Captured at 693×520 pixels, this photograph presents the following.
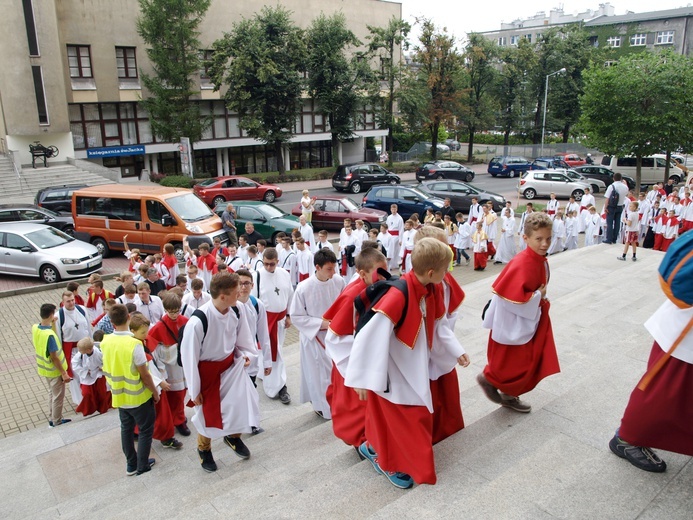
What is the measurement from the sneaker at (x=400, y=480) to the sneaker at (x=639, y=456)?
149 centimetres

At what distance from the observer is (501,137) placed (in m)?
57.8

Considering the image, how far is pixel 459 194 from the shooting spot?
24203 millimetres

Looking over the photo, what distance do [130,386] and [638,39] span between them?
2974 inches

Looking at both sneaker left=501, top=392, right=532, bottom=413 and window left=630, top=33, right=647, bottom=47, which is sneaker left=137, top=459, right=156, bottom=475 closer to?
sneaker left=501, top=392, right=532, bottom=413

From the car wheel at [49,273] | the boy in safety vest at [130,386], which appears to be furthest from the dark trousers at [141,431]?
the car wheel at [49,273]

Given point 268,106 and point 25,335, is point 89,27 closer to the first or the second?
point 268,106

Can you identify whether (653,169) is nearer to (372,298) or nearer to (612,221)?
(612,221)

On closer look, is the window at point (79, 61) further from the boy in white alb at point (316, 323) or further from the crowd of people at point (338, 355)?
the boy in white alb at point (316, 323)

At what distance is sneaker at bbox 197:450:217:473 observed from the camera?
5012 mm

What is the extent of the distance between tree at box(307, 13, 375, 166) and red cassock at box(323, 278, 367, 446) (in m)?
31.7

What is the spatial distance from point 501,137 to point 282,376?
182ft

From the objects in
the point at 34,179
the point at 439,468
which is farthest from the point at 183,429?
the point at 34,179

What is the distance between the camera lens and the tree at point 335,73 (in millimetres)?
34188

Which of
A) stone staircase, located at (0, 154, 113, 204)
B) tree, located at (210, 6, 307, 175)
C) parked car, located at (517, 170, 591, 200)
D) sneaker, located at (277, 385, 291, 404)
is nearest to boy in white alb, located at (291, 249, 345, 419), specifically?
sneaker, located at (277, 385, 291, 404)
